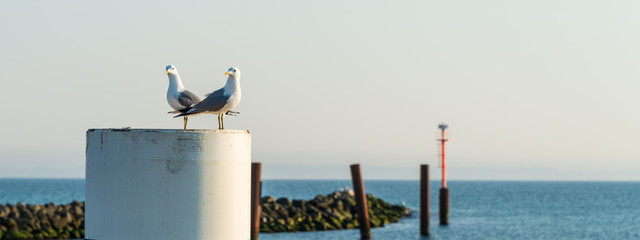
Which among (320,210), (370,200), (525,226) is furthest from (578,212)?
(320,210)

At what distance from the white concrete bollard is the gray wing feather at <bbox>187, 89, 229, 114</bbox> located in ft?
4.40

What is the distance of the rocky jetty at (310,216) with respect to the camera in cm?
4384

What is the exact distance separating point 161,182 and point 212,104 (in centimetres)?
155

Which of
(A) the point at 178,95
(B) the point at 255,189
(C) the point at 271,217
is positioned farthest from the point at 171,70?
(C) the point at 271,217

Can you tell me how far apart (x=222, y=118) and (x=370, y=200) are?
176 ft

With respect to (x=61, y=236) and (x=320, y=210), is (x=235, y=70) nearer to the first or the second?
(x=61, y=236)

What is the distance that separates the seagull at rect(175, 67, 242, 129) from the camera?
20.0 feet

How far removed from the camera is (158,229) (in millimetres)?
4656

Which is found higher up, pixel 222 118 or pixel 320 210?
pixel 222 118

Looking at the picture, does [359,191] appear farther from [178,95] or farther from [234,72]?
[234,72]

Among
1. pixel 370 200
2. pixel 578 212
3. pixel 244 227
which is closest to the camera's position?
pixel 244 227

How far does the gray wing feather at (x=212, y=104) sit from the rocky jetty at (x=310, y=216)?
36557mm

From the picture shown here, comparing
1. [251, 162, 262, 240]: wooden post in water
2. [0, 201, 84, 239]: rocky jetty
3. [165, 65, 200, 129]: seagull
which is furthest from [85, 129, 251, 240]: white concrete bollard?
[0, 201, 84, 239]: rocky jetty

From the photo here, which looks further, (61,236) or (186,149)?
(61,236)
